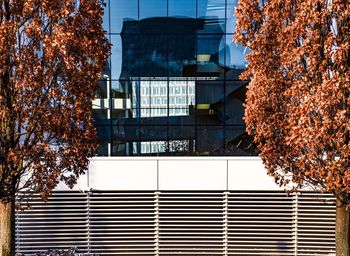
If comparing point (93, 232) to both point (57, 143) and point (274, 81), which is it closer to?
point (57, 143)

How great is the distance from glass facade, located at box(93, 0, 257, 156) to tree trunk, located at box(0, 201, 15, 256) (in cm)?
1103

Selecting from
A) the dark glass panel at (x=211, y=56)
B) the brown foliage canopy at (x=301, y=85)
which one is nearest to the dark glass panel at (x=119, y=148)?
the dark glass panel at (x=211, y=56)

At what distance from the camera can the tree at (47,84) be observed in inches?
231

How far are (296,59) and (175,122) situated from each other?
40.1ft

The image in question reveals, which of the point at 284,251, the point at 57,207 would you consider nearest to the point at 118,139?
the point at 57,207

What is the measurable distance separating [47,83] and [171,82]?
12.4 m

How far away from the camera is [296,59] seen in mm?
6047

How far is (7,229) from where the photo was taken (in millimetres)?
6934

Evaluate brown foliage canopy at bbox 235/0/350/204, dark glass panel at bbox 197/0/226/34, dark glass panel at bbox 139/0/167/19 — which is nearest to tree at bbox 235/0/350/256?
brown foliage canopy at bbox 235/0/350/204

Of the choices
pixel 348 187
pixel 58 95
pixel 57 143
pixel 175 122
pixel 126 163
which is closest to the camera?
pixel 348 187

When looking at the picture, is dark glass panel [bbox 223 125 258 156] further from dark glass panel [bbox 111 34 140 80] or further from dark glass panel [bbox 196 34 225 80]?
dark glass panel [bbox 111 34 140 80]

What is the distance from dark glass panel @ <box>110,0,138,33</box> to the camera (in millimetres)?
17922

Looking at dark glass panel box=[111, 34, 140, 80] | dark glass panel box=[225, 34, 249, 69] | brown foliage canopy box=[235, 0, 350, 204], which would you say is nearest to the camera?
brown foliage canopy box=[235, 0, 350, 204]

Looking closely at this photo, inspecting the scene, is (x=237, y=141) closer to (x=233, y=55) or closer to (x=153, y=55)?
(x=233, y=55)
